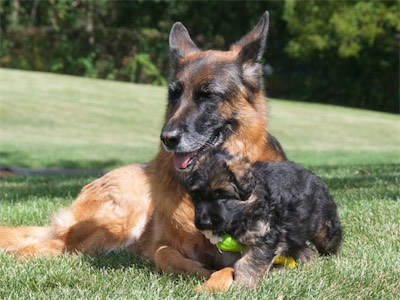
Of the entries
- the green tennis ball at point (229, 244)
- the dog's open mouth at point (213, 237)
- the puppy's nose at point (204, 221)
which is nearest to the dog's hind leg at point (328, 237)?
the green tennis ball at point (229, 244)

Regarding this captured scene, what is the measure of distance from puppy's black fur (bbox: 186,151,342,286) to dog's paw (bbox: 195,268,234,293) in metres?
0.07

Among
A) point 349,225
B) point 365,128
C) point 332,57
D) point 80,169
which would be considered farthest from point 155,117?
point 349,225

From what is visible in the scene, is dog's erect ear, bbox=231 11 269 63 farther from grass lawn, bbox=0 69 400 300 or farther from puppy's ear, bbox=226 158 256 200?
puppy's ear, bbox=226 158 256 200

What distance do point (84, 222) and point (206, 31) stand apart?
3719 cm

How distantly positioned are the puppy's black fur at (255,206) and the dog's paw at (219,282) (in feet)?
0.22

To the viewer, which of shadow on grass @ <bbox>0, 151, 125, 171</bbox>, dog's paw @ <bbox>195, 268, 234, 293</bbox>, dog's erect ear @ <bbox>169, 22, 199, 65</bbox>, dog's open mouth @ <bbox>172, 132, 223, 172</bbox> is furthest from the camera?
shadow on grass @ <bbox>0, 151, 125, 171</bbox>

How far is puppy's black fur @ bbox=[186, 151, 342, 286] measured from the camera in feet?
→ 14.1

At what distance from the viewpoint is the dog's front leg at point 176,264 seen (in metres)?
4.69

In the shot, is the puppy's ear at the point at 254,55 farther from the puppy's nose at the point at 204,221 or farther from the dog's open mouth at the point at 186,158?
the puppy's nose at the point at 204,221

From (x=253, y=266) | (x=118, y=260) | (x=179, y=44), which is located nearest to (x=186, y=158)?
(x=253, y=266)

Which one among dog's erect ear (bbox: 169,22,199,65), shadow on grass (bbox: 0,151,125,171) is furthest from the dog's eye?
shadow on grass (bbox: 0,151,125,171)

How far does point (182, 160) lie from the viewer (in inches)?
189

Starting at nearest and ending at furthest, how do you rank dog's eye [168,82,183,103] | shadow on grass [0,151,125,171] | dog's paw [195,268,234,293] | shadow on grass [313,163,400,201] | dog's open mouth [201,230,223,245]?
dog's paw [195,268,234,293], dog's open mouth [201,230,223,245], dog's eye [168,82,183,103], shadow on grass [313,163,400,201], shadow on grass [0,151,125,171]

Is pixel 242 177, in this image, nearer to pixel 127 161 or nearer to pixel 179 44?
pixel 179 44
